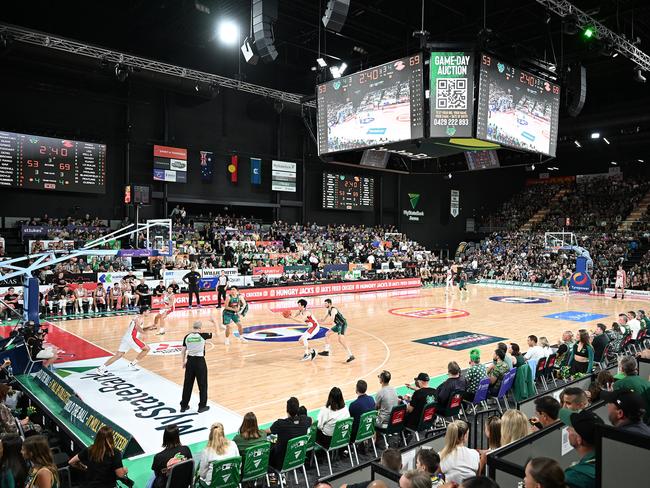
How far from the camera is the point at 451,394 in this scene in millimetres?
7266

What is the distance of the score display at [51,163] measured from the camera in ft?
70.3

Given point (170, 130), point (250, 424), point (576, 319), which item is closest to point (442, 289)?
point (576, 319)

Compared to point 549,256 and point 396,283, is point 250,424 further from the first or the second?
point 549,256

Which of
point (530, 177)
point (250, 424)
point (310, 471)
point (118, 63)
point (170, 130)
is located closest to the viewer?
point (250, 424)

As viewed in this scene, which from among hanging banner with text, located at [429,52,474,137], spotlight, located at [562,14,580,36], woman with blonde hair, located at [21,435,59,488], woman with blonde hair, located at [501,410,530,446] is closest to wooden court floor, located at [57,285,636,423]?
woman with blonde hair, located at [21,435,59,488]

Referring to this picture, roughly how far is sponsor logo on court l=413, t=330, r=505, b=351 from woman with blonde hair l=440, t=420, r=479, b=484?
30.9 ft

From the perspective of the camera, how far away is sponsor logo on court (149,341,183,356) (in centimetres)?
1254

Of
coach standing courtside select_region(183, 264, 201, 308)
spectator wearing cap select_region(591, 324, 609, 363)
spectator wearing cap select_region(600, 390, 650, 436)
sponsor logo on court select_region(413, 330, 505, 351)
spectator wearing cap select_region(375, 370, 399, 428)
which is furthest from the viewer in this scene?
coach standing courtside select_region(183, 264, 201, 308)

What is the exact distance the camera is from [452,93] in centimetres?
997

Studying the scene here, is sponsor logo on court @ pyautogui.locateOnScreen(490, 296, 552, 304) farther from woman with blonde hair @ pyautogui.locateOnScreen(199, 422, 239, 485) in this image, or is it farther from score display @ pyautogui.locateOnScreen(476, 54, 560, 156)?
woman with blonde hair @ pyautogui.locateOnScreen(199, 422, 239, 485)

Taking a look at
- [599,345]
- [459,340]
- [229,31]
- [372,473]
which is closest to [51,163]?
[229,31]

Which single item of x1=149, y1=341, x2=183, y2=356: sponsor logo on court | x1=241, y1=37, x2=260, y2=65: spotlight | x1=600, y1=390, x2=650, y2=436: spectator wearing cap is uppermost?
x1=241, y1=37, x2=260, y2=65: spotlight

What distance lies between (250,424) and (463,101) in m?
7.43

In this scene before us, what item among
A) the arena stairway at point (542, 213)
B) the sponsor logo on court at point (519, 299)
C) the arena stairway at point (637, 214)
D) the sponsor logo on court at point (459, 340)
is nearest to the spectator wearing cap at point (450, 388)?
the sponsor logo on court at point (459, 340)
